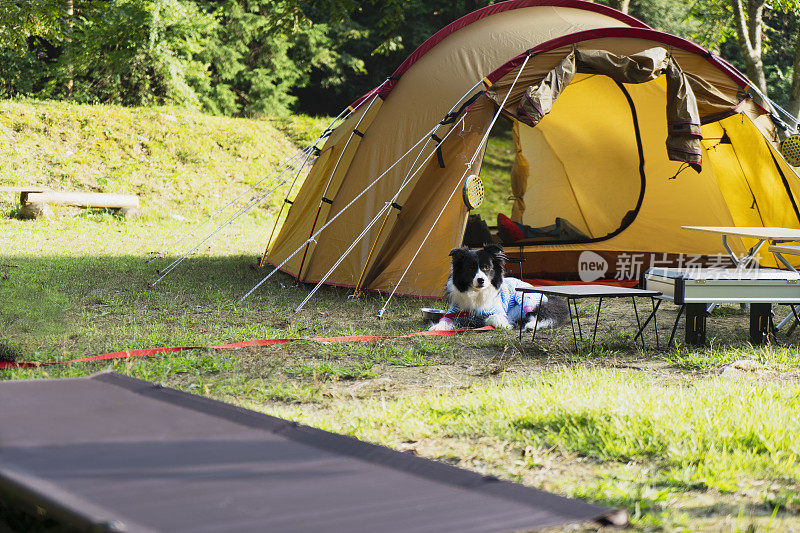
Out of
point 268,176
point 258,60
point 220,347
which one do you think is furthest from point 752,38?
point 258,60

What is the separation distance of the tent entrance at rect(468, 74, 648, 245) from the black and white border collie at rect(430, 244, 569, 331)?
2066 millimetres

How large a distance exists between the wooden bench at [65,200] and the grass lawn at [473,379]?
6.45 feet

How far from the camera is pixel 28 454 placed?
1.73m

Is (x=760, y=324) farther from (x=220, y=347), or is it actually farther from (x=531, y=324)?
(x=220, y=347)

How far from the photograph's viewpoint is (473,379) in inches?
133

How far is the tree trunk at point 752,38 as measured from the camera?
32.9 feet

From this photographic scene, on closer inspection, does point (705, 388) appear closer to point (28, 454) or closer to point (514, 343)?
point (514, 343)

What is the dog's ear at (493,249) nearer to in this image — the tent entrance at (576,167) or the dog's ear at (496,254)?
the dog's ear at (496,254)

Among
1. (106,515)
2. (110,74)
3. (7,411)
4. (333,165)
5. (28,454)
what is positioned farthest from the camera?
(110,74)

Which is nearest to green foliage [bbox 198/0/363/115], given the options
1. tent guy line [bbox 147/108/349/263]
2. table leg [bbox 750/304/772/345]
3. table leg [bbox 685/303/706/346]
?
tent guy line [bbox 147/108/349/263]

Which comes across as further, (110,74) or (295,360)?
(110,74)

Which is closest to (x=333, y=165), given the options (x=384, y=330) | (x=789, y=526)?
(x=384, y=330)

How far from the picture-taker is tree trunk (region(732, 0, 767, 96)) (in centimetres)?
1003

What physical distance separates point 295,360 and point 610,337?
6.43 feet
